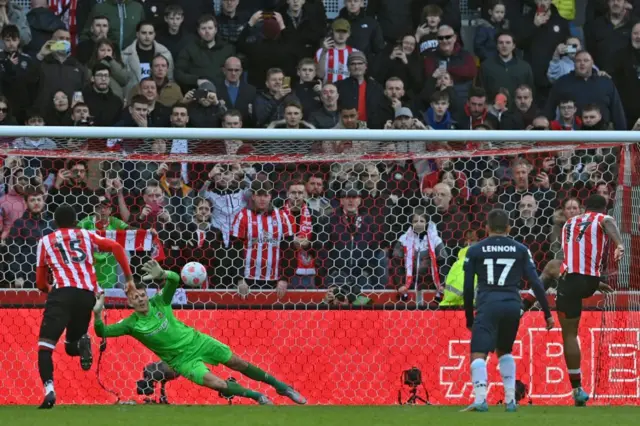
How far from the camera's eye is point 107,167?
12.6m

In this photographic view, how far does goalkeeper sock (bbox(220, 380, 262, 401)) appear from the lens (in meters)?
11.2

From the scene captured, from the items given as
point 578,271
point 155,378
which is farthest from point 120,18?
point 578,271

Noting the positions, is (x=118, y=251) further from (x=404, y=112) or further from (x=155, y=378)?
(x=404, y=112)

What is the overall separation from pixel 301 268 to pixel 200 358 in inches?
55.6

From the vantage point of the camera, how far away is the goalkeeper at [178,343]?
11.3 m

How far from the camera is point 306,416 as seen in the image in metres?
9.84

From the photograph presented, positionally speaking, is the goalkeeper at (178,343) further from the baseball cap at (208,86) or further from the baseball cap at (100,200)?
the baseball cap at (208,86)

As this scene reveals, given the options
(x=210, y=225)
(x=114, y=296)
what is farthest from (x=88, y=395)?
(x=210, y=225)

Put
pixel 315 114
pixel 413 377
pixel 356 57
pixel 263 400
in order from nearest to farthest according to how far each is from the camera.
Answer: pixel 263 400
pixel 413 377
pixel 315 114
pixel 356 57

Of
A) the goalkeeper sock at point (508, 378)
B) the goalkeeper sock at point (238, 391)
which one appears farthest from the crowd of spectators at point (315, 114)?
the goalkeeper sock at point (508, 378)

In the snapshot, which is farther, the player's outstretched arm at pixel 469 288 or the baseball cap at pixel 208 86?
the baseball cap at pixel 208 86

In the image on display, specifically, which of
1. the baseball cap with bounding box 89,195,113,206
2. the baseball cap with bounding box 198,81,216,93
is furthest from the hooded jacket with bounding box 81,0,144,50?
the baseball cap with bounding box 89,195,113,206

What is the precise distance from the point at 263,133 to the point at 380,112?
141 inches

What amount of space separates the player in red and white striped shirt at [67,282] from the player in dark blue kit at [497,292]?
2664 mm
